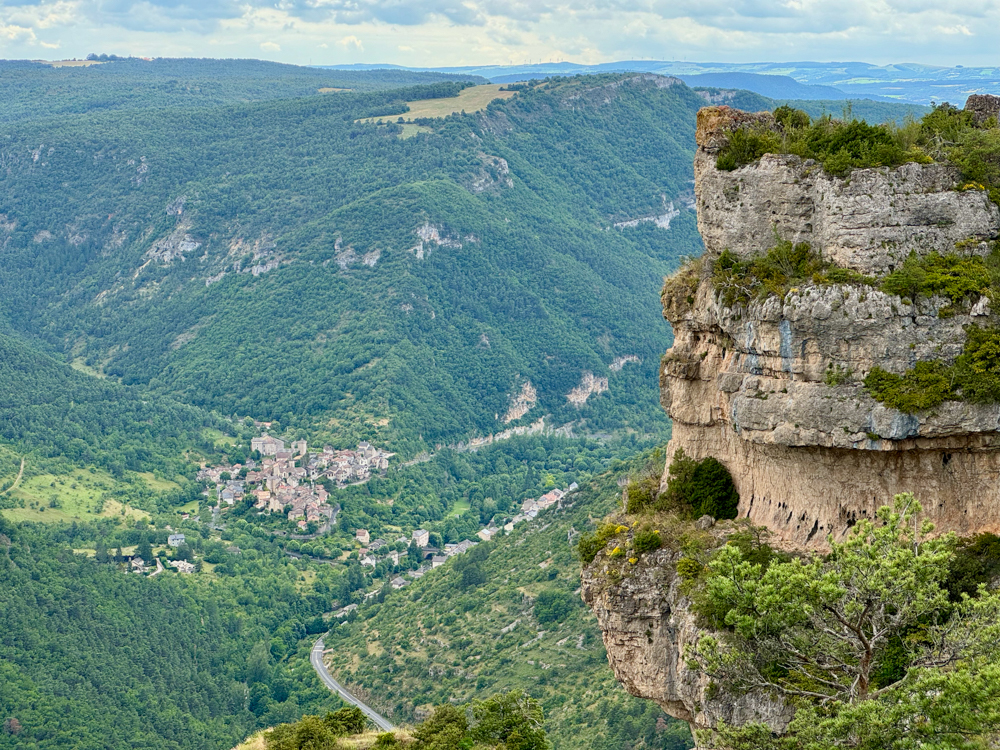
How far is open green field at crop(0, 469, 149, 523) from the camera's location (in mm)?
122188

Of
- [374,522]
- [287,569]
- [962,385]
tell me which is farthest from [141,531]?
[962,385]

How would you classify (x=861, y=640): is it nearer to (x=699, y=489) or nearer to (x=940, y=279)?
(x=940, y=279)

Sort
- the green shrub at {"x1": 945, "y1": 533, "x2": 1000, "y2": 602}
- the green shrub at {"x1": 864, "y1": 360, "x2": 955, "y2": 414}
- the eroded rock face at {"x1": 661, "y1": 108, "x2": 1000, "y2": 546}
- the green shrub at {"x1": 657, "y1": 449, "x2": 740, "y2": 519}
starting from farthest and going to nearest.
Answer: the green shrub at {"x1": 657, "y1": 449, "x2": 740, "y2": 519}, the eroded rock face at {"x1": 661, "y1": 108, "x2": 1000, "y2": 546}, the green shrub at {"x1": 864, "y1": 360, "x2": 955, "y2": 414}, the green shrub at {"x1": 945, "y1": 533, "x2": 1000, "y2": 602}

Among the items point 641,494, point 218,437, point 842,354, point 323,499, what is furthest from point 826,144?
point 218,437

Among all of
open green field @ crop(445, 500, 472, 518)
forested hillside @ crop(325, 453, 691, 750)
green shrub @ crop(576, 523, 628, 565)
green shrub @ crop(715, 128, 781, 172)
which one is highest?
green shrub @ crop(715, 128, 781, 172)

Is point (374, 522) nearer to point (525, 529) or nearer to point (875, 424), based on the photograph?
point (525, 529)

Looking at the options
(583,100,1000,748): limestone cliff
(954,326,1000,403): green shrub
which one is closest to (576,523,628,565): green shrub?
(583,100,1000,748): limestone cliff

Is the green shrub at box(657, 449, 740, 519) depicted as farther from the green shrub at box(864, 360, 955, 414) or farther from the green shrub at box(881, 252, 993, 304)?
the green shrub at box(881, 252, 993, 304)

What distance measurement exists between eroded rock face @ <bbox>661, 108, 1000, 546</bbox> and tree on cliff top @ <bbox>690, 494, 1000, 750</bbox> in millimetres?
1604

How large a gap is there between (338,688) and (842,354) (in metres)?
60.2

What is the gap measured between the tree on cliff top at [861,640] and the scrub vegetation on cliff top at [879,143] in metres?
8.20

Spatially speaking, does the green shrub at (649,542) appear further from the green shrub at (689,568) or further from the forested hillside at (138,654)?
the forested hillside at (138,654)

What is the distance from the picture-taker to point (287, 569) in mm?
116438

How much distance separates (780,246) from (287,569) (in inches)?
3559
